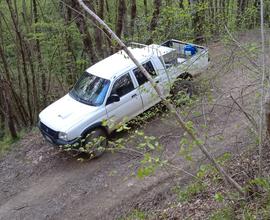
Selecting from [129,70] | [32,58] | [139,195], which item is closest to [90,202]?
[139,195]

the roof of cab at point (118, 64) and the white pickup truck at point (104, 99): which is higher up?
the roof of cab at point (118, 64)

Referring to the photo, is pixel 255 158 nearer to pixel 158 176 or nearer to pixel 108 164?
pixel 158 176

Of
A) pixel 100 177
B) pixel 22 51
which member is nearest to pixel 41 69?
pixel 22 51

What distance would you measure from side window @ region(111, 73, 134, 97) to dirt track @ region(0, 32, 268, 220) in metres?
1.16

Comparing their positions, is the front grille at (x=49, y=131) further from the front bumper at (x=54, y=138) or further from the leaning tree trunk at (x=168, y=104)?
the leaning tree trunk at (x=168, y=104)

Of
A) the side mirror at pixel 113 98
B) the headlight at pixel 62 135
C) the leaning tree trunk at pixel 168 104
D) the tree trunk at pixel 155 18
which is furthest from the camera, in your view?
the tree trunk at pixel 155 18

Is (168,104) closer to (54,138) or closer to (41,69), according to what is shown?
(54,138)

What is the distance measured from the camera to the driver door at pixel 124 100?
8798 mm

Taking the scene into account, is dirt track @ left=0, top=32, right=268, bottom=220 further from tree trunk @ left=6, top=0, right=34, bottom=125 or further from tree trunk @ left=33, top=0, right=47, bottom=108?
tree trunk @ left=33, top=0, right=47, bottom=108

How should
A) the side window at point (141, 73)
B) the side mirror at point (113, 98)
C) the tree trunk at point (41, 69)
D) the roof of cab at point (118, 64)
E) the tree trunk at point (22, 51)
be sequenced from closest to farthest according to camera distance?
the side mirror at point (113, 98) < the roof of cab at point (118, 64) < the side window at point (141, 73) < the tree trunk at point (22, 51) < the tree trunk at point (41, 69)

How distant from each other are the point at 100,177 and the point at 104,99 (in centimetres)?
177

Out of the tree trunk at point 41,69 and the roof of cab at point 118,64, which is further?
the tree trunk at point 41,69

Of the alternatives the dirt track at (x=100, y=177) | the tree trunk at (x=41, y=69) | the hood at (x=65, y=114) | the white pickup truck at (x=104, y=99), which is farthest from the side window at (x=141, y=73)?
the tree trunk at (x=41, y=69)

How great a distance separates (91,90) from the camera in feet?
29.3
